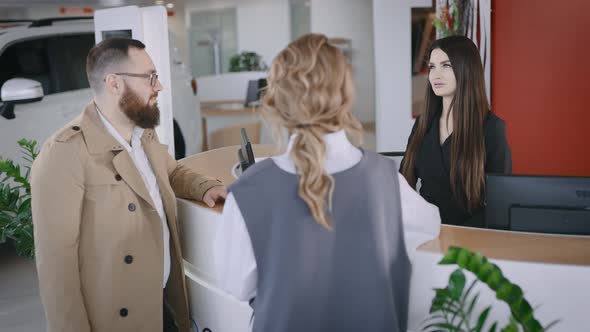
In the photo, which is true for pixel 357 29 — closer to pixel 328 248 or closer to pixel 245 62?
pixel 245 62

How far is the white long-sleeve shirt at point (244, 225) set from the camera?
1.71 metres

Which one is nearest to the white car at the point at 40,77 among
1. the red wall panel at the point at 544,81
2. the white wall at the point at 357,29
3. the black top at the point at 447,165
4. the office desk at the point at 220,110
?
the office desk at the point at 220,110

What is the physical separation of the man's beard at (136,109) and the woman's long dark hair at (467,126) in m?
1.36

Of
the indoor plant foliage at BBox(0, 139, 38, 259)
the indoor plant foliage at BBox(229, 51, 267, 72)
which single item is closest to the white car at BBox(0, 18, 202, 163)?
the indoor plant foliage at BBox(0, 139, 38, 259)

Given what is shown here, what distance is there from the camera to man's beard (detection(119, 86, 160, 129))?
102 inches

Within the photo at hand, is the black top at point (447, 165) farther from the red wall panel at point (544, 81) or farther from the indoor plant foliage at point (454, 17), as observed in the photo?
the indoor plant foliage at point (454, 17)

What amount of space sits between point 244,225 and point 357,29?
41.5 feet

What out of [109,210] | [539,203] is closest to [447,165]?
[539,203]

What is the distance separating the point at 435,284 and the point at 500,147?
1.13 metres

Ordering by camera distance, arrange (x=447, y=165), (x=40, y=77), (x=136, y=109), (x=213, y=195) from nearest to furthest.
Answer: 1. (x=136, y=109)
2. (x=213, y=195)
3. (x=447, y=165)
4. (x=40, y=77)

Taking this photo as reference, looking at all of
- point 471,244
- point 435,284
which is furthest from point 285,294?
point 471,244

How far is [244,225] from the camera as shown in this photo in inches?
68.1

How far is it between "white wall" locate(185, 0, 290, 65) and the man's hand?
1268 cm

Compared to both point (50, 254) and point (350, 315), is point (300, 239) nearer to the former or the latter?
point (350, 315)
